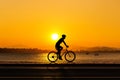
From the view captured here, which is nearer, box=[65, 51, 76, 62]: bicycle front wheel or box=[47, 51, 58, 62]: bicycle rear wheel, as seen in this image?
box=[47, 51, 58, 62]: bicycle rear wheel
